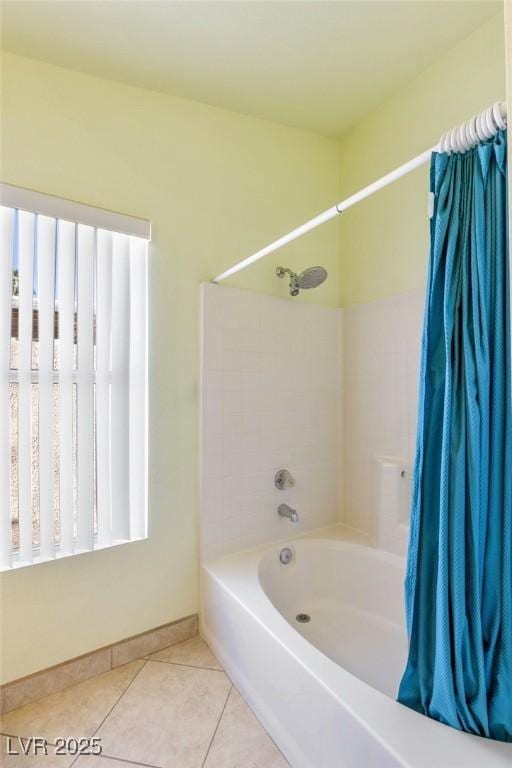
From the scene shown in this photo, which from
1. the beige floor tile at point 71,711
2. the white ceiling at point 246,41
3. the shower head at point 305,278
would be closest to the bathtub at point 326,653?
the beige floor tile at point 71,711

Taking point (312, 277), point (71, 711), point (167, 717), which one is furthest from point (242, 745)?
point (312, 277)

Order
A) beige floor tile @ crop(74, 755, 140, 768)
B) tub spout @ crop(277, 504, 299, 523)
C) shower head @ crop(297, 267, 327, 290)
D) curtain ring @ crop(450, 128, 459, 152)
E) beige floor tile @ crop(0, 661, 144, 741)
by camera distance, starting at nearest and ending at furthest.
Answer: curtain ring @ crop(450, 128, 459, 152) < beige floor tile @ crop(74, 755, 140, 768) < beige floor tile @ crop(0, 661, 144, 741) < shower head @ crop(297, 267, 327, 290) < tub spout @ crop(277, 504, 299, 523)

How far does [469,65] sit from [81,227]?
72.0 inches

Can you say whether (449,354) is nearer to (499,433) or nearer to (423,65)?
(499,433)

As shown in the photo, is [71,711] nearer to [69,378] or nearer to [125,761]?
[125,761]

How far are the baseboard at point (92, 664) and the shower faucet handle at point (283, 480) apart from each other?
2.49 feet

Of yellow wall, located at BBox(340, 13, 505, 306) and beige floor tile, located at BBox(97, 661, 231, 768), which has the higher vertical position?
yellow wall, located at BBox(340, 13, 505, 306)

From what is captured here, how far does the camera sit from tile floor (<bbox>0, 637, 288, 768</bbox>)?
127 cm

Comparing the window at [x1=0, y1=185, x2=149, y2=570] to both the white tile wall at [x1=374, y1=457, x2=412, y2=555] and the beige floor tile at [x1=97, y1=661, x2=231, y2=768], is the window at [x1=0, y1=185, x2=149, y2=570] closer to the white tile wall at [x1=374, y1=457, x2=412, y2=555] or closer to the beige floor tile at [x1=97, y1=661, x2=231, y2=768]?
the beige floor tile at [x1=97, y1=661, x2=231, y2=768]

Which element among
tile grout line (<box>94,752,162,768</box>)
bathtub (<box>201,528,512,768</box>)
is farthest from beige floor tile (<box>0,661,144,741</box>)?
bathtub (<box>201,528,512,768</box>)

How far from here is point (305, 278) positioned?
1924 millimetres

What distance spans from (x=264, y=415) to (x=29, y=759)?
1566 millimetres

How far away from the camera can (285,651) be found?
128 centimetres

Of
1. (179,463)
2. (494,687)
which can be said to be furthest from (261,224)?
(494,687)
